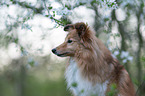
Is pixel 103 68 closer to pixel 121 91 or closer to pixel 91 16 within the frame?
pixel 121 91

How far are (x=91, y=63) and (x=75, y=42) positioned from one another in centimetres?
66

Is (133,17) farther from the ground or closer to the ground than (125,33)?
farther from the ground

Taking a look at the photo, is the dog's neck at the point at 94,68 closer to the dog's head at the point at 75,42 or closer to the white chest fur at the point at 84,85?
the white chest fur at the point at 84,85

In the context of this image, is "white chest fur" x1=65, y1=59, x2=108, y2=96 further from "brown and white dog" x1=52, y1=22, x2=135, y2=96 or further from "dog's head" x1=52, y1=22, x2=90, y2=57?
"dog's head" x1=52, y1=22, x2=90, y2=57

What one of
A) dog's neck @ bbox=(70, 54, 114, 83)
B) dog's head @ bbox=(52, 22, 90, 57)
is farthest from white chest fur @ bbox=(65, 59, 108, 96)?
dog's head @ bbox=(52, 22, 90, 57)

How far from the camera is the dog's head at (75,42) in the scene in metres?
4.63

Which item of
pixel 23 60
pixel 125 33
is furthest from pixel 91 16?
pixel 23 60

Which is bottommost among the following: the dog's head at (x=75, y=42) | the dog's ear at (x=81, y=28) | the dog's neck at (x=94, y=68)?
the dog's neck at (x=94, y=68)

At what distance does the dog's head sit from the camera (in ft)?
15.2

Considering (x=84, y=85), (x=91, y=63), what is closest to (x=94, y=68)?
(x=91, y=63)

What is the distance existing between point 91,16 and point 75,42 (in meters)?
3.42

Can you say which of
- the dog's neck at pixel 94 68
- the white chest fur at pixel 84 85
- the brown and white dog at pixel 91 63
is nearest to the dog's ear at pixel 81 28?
the brown and white dog at pixel 91 63

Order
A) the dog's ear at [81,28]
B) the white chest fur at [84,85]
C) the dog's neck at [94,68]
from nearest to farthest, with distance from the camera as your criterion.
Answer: the white chest fur at [84,85], the dog's neck at [94,68], the dog's ear at [81,28]

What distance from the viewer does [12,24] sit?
5660 millimetres
